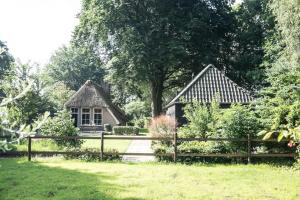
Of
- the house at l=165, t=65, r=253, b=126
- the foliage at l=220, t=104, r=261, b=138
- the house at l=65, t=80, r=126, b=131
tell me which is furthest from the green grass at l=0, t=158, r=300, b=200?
the house at l=65, t=80, r=126, b=131

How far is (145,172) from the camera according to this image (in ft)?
45.6

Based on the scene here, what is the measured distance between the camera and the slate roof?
22.5 metres

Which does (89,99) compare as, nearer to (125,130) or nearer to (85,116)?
(85,116)

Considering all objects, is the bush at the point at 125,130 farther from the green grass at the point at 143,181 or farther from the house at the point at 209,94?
the green grass at the point at 143,181

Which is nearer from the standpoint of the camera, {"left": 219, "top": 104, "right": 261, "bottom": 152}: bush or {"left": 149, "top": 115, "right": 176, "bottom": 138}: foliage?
{"left": 219, "top": 104, "right": 261, "bottom": 152}: bush

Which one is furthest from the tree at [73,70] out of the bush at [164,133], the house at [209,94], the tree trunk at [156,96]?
the bush at [164,133]

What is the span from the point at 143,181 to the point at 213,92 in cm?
1216

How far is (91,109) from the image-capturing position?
4619 centimetres

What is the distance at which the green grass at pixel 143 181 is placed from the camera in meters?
10.3

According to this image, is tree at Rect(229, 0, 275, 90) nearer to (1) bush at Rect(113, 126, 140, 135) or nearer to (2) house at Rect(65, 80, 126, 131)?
(1) bush at Rect(113, 126, 140, 135)

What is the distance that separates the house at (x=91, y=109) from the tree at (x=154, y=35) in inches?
342

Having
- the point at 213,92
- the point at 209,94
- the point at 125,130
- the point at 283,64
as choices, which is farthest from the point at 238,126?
the point at 125,130

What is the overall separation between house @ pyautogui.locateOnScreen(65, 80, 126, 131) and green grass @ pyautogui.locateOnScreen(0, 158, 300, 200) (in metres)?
29.5

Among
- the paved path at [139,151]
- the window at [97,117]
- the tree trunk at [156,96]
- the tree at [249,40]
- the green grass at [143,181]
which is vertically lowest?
the green grass at [143,181]
